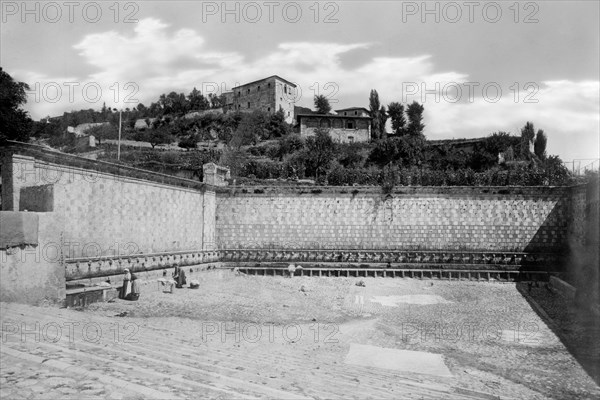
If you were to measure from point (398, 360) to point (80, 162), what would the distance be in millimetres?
11494

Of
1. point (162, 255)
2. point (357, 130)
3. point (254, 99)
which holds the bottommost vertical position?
point (162, 255)

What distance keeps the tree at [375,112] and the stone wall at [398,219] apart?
38.1 metres

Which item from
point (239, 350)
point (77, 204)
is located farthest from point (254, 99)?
point (239, 350)

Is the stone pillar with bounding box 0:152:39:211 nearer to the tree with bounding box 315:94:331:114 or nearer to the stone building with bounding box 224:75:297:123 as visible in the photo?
the stone building with bounding box 224:75:297:123

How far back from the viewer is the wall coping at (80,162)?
41.3ft

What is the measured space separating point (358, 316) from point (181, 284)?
721 cm

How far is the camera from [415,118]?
197 ft

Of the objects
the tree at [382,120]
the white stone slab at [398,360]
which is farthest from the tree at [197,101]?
the white stone slab at [398,360]

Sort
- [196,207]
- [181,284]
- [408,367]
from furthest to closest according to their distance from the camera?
[196,207] → [181,284] → [408,367]

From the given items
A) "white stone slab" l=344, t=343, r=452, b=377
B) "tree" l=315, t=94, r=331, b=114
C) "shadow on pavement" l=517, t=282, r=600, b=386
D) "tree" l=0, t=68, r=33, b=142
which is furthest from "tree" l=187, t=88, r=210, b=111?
"white stone slab" l=344, t=343, r=452, b=377

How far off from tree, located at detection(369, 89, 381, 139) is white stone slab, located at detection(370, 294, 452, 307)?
44.3 m

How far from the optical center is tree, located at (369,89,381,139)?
60.9 m

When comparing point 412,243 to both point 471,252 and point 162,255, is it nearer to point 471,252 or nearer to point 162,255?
point 471,252

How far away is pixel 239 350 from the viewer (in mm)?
8938
